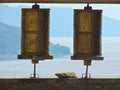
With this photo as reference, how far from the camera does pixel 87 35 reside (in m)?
3.83

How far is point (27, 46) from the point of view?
3822mm

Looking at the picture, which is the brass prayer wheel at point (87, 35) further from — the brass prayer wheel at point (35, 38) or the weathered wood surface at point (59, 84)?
the weathered wood surface at point (59, 84)

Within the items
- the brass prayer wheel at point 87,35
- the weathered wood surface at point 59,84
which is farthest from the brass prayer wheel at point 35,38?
the weathered wood surface at point 59,84

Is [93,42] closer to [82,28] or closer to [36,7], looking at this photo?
[82,28]

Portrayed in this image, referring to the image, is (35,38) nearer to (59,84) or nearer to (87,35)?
(87,35)

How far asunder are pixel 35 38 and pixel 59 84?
1.89ft

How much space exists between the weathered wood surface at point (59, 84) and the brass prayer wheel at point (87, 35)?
0.39 meters

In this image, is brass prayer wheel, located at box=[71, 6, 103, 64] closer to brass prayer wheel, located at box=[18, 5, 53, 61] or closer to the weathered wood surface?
brass prayer wheel, located at box=[18, 5, 53, 61]

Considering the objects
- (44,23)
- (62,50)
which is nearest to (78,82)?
(44,23)

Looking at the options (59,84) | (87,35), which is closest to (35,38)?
(87,35)

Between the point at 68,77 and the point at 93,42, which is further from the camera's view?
the point at 68,77

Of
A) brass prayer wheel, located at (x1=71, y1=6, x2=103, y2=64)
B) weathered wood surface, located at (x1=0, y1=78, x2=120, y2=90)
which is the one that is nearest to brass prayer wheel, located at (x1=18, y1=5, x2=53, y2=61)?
brass prayer wheel, located at (x1=71, y1=6, x2=103, y2=64)

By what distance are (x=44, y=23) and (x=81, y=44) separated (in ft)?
1.16

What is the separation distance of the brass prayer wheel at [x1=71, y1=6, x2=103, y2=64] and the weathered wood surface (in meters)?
0.39
